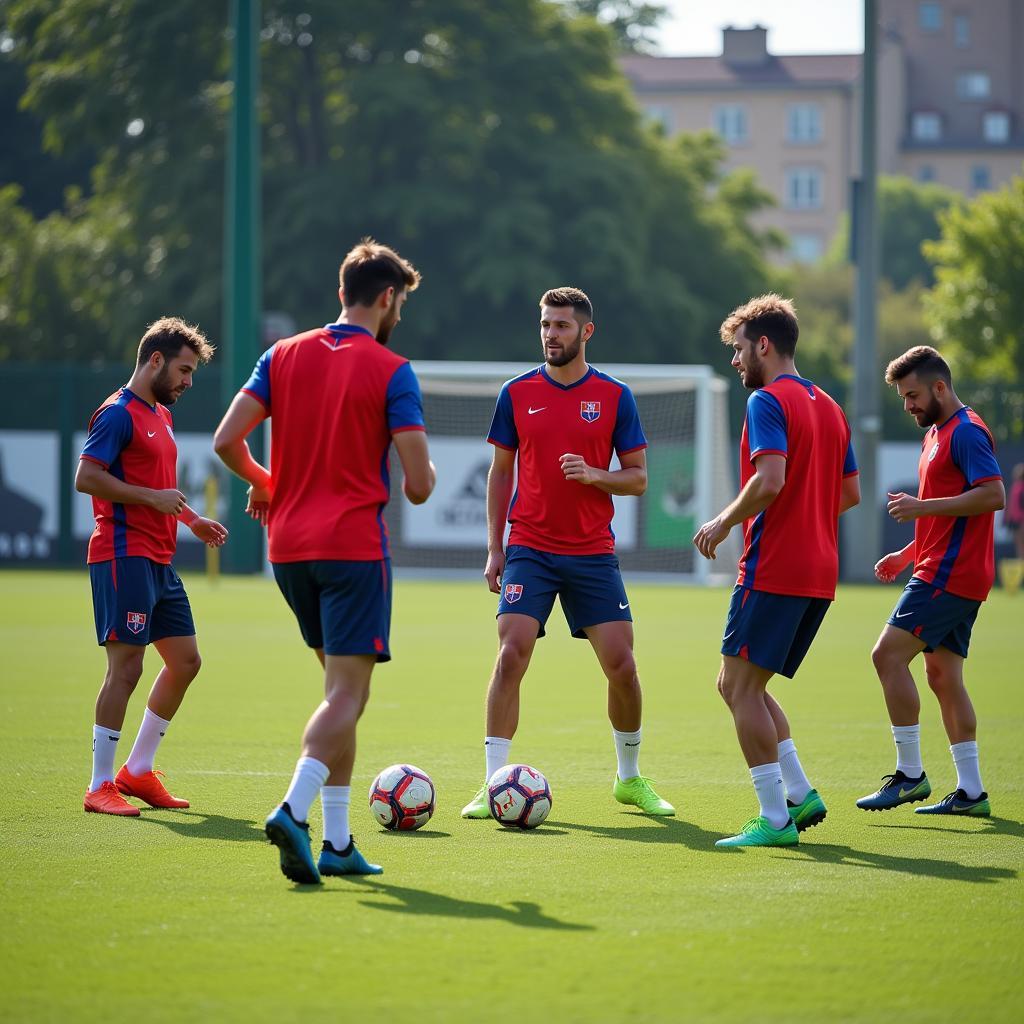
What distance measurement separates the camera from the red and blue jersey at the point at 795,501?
257 inches

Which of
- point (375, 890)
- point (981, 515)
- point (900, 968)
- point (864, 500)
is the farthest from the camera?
point (864, 500)

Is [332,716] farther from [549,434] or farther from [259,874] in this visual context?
[549,434]

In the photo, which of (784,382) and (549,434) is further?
(549,434)

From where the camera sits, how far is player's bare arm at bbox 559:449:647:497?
282 inches

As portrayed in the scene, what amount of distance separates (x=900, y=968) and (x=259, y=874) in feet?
7.63

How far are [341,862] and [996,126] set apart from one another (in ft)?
333

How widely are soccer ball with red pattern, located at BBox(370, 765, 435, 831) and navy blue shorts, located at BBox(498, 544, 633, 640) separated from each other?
951 millimetres

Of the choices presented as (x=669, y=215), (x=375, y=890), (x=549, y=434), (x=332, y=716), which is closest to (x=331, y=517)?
(x=332, y=716)

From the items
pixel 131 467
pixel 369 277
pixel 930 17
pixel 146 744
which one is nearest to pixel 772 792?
pixel 369 277

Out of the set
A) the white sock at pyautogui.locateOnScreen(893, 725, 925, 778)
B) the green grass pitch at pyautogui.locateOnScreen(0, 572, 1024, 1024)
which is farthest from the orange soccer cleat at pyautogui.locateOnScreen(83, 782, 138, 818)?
the white sock at pyautogui.locateOnScreen(893, 725, 925, 778)

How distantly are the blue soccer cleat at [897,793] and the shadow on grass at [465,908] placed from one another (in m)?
2.53

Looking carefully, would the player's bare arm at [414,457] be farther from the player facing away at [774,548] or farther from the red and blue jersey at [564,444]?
the red and blue jersey at [564,444]

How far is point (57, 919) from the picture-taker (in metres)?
5.21

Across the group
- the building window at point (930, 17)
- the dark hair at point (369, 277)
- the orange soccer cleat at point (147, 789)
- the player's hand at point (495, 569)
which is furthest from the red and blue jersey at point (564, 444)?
the building window at point (930, 17)
